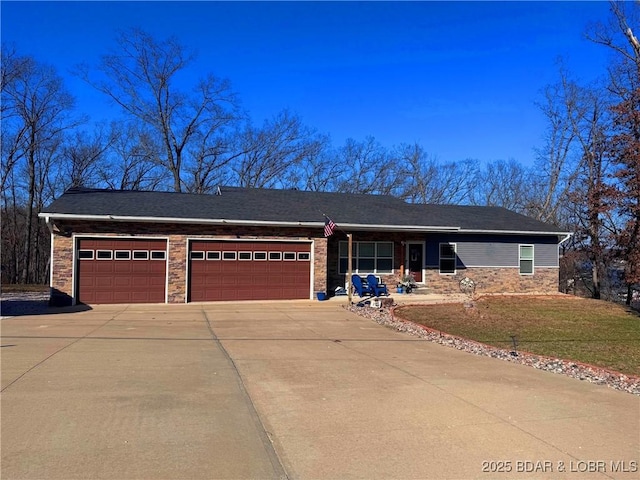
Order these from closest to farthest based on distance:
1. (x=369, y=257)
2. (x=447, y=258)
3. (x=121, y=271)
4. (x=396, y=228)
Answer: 1. (x=121, y=271)
2. (x=396, y=228)
3. (x=369, y=257)
4. (x=447, y=258)

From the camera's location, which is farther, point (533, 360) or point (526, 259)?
point (526, 259)

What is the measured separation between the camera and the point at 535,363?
9008 millimetres

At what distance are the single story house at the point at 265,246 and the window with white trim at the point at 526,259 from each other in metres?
0.05

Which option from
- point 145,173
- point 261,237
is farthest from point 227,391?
point 145,173

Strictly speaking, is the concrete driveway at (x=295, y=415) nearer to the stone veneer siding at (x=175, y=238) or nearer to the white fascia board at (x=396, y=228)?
the stone veneer siding at (x=175, y=238)

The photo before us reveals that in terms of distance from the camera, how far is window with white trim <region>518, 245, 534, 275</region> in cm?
2433

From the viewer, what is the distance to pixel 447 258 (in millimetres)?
23156

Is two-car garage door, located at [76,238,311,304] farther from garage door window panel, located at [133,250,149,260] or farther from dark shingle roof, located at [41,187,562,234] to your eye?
dark shingle roof, located at [41,187,562,234]

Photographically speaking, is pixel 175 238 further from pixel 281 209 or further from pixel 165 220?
pixel 281 209

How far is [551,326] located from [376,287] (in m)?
7.76

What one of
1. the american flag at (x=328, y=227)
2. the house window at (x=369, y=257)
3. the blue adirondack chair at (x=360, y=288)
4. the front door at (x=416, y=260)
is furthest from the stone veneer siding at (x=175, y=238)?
the front door at (x=416, y=260)

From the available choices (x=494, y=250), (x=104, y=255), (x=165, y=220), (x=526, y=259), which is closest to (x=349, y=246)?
(x=165, y=220)

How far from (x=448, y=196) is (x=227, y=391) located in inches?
1672

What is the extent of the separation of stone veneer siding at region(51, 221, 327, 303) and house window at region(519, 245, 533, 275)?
10430 mm
